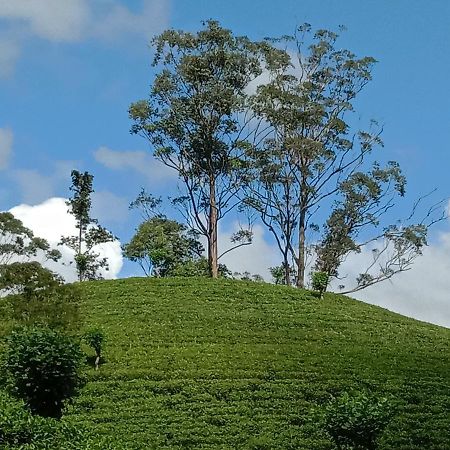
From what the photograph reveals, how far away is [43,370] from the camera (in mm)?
15219

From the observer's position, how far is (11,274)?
23.1 m

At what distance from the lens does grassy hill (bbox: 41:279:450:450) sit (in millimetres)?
19422

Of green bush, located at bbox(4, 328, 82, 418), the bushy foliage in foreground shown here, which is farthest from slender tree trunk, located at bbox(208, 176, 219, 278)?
the bushy foliage in foreground

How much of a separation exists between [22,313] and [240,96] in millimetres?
23090

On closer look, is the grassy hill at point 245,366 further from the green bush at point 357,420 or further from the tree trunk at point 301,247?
the tree trunk at point 301,247

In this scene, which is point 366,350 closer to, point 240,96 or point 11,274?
point 11,274

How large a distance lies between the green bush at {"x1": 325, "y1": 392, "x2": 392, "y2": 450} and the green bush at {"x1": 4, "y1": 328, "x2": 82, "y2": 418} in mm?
5394

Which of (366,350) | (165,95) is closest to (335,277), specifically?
(165,95)

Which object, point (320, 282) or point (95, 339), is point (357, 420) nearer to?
point (95, 339)

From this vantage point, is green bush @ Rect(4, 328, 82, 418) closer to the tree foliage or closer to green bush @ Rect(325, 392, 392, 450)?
green bush @ Rect(325, 392, 392, 450)

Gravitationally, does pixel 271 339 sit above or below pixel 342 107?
below

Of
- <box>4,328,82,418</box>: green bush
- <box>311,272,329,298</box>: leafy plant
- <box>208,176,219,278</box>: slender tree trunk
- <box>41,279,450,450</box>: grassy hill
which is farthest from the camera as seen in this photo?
<box>208,176,219,278</box>: slender tree trunk

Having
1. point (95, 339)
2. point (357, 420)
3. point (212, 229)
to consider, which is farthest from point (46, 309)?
point (212, 229)

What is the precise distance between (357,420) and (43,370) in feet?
21.0
